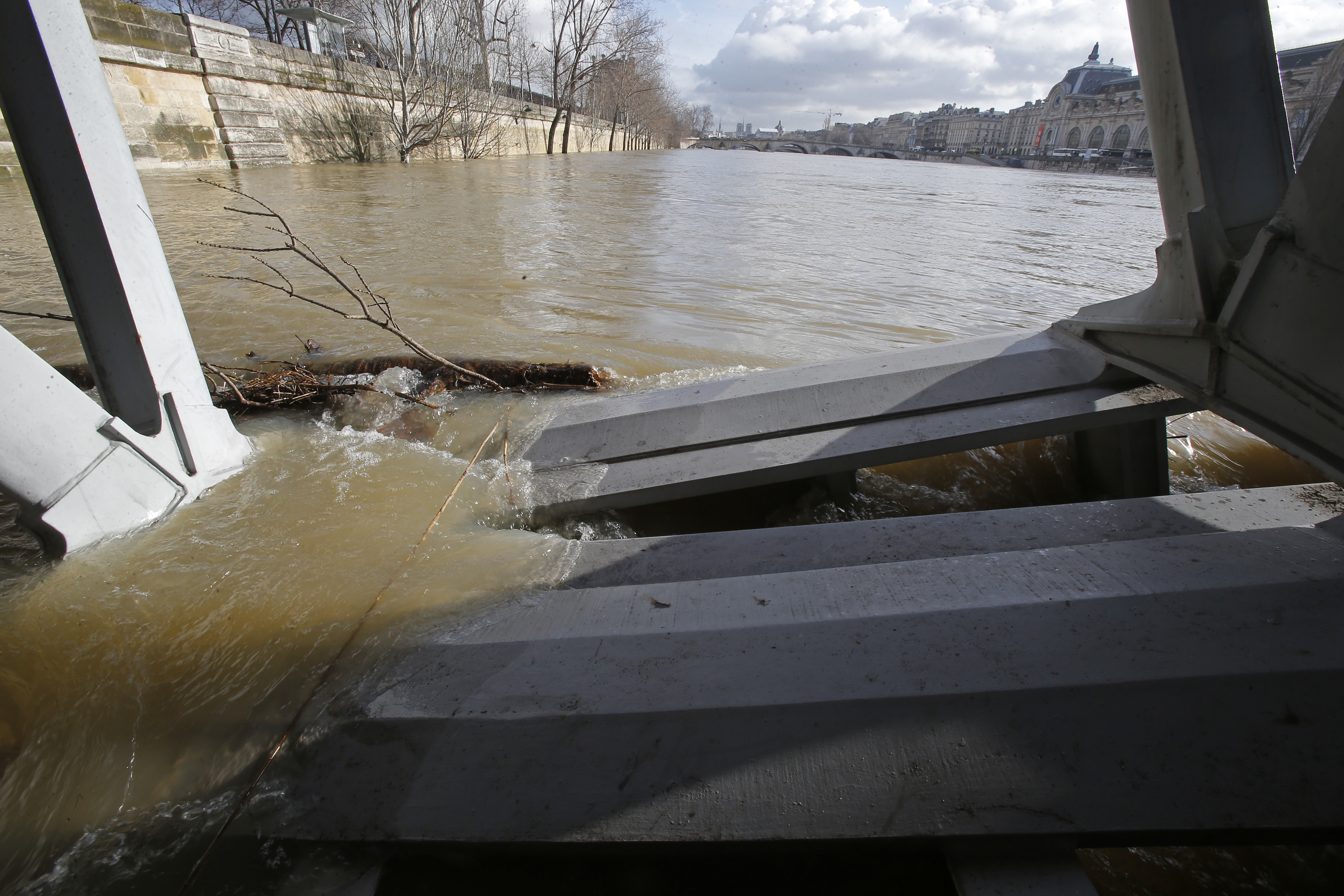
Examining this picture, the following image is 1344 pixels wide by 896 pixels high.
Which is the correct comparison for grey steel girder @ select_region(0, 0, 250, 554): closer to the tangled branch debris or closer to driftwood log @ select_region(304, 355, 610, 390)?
the tangled branch debris

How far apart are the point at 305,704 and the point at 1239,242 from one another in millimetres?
2749

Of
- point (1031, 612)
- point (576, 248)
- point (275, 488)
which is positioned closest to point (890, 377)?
point (1031, 612)

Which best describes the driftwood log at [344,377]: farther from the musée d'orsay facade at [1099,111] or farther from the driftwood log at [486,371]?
the musée d'orsay facade at [1099,111]

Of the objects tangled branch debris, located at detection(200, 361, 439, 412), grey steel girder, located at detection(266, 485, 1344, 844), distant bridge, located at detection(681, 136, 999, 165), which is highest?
distant bridge, located at detection(681, 136, 999, 165)

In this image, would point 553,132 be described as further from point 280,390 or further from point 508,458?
point 508,458

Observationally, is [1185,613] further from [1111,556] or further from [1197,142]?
[1197,142]

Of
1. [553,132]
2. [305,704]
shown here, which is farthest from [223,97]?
[553,132]

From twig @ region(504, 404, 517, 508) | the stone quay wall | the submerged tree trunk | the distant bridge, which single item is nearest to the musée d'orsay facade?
twig @ region(504, 404, 517, 508)

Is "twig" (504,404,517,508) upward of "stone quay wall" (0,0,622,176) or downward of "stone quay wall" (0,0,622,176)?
downward

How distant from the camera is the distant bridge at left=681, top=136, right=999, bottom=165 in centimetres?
6538

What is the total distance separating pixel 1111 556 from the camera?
1385mm

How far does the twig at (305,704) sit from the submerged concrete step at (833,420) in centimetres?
45

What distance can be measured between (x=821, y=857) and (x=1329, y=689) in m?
0.91

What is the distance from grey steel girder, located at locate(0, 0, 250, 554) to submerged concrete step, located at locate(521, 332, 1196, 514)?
121 cm
